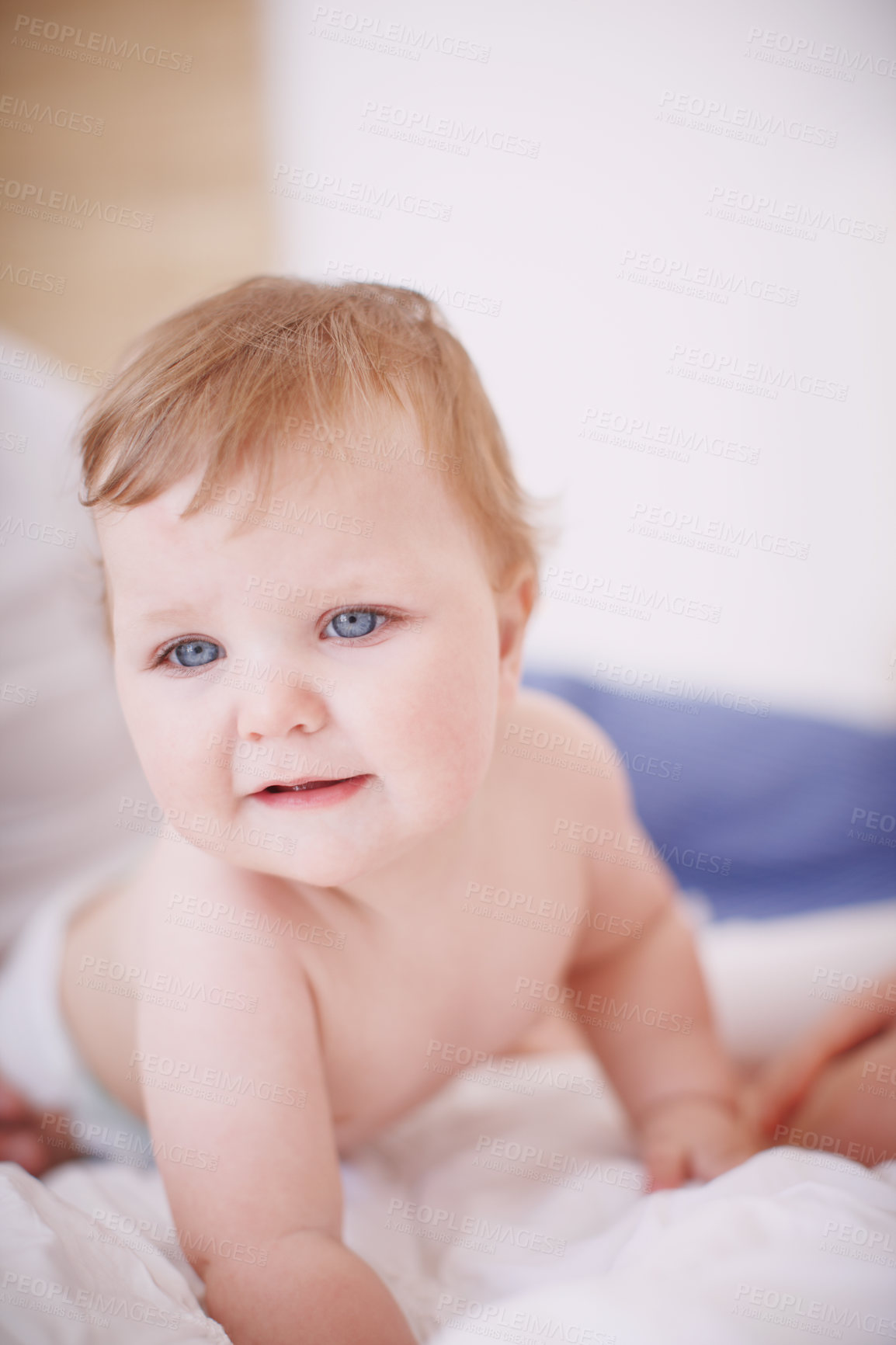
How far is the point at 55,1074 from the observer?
82cm

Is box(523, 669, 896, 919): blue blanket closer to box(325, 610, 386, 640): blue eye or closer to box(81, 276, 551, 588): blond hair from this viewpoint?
box(81, 276, 551, 588): blond hair

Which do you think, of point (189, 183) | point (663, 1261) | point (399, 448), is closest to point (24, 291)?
point (189, 183)

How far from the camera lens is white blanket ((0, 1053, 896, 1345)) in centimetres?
50

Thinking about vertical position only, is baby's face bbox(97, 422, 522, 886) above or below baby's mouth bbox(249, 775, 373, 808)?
above

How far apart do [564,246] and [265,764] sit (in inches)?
24.3

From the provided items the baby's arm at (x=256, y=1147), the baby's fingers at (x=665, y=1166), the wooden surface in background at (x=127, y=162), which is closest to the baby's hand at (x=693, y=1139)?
the baby's fingers at (x=665, y=1166)

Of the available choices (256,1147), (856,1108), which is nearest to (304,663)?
(256,1147)

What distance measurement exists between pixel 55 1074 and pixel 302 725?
0.47 m

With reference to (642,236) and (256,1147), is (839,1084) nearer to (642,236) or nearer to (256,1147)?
(256,1147)

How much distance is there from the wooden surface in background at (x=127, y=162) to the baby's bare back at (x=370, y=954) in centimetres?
48

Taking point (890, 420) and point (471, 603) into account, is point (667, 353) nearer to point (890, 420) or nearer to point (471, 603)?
point (890, 420)

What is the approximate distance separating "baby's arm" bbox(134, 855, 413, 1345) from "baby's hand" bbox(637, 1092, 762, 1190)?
25 cm

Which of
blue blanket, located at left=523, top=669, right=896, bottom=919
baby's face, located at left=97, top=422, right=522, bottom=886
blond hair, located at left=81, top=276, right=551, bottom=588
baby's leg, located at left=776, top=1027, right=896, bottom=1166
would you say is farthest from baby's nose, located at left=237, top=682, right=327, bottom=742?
blue blanket, located at left=523, top=669, right=896, bottom=919

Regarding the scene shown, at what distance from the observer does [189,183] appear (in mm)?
878
